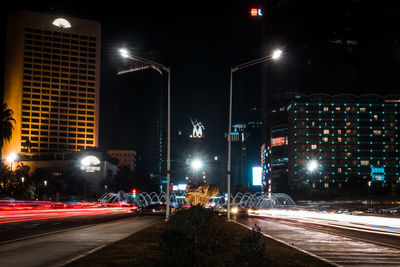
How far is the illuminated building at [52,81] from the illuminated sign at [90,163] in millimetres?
42933

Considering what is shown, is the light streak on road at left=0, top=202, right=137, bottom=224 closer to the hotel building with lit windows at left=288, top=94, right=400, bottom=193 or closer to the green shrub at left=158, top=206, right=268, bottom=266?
the green shrub at left=158, top=206, right=268, bottom=266

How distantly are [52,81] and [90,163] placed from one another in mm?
63106

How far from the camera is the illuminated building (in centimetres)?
16525

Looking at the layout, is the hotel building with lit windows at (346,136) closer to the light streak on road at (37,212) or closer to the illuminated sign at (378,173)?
the illuminated sign at (378,173)

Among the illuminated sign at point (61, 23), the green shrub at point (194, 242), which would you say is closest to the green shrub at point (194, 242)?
the green shrub at point (194, 242)

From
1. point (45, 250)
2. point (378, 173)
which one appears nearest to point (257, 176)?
point (378, 173)

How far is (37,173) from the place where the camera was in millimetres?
123438

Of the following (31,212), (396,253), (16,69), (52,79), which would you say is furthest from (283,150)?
(396,253)

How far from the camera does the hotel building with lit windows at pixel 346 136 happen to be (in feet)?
536

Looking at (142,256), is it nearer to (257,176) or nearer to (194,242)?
(194,242)

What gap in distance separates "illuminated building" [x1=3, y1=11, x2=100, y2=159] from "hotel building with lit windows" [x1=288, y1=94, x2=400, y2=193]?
263ft

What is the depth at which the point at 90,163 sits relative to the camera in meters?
123

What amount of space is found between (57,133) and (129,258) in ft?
555

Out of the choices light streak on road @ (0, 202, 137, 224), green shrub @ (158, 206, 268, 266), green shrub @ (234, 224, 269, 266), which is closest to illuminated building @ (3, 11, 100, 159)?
light streak on road @ (0, 202, 137, 224)
